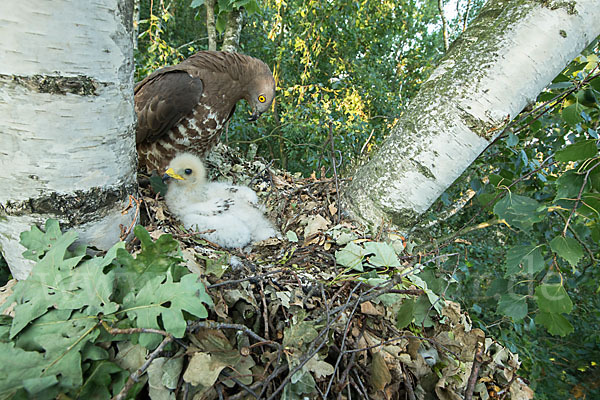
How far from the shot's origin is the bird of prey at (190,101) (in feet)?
7.39

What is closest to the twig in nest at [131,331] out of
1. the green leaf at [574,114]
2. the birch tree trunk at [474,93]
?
the birch tree trunk at [474,93]

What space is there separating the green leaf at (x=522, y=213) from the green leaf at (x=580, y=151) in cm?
16

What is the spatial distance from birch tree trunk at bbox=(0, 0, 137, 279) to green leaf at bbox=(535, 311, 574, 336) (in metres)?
1.26

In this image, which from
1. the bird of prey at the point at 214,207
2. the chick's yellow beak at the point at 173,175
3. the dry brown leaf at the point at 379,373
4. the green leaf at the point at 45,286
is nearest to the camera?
the green leaf at the point at 45,286

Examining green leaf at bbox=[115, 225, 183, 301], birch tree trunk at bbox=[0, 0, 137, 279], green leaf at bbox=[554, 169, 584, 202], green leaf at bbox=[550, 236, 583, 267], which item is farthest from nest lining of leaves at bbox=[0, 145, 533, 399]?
green leaf at bbox=[554, 169, 584, 202]

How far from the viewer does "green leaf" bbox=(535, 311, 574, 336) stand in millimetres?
948

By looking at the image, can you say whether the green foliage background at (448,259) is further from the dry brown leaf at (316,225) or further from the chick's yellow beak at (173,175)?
the chick's yellow beak at (173,175)

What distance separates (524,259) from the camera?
1.04m

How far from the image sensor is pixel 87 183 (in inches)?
35.9

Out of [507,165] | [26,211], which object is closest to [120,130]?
[26,211]

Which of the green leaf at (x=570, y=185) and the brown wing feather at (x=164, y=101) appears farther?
the brown wing feather at (x=164, y=101)

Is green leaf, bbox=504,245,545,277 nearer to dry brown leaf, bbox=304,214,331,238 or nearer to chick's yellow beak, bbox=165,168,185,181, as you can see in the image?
dry brown leaf, bbox=304,214,331,238

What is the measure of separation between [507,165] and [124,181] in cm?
238

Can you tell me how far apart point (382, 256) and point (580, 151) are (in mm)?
659
